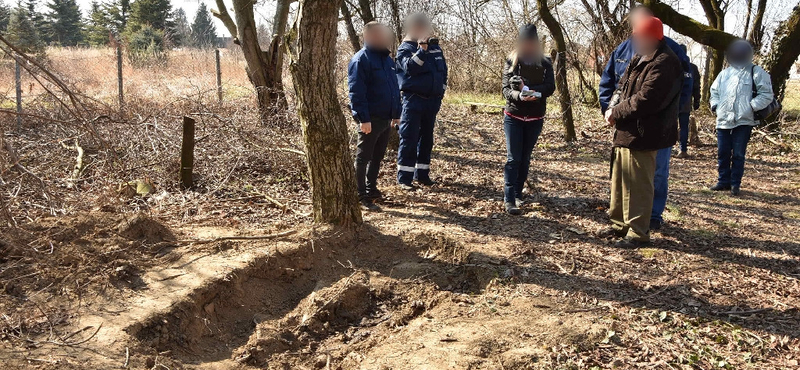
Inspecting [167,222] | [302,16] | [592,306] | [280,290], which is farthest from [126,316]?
[592,306]

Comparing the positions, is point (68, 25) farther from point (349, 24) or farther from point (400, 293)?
point (400, 293)

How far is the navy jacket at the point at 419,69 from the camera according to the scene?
21.3ft

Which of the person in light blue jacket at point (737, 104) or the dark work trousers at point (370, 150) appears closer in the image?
the dark work trousers at point (370, 150)

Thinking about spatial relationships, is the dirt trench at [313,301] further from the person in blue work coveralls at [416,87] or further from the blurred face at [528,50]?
the blurred face at [528,50]

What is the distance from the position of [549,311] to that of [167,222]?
143 inches

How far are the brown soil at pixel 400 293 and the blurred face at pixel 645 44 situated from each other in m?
1.70

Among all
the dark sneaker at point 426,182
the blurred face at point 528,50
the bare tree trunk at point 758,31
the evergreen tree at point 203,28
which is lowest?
the dark sneaker at point 426,182

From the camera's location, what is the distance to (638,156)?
476 centimetres

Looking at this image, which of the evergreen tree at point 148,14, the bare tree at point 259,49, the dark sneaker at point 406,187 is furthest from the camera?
the evergreen tree at point 148,14

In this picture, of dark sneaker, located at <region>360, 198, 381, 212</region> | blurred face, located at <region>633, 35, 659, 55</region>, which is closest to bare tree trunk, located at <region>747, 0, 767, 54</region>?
blurred face, located at <region>633, 35, 659, 55</region>

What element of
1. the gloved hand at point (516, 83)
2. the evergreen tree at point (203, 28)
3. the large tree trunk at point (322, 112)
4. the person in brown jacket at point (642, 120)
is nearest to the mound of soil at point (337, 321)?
the large tree trunk at point (322, 112)

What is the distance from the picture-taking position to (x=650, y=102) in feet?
14.8

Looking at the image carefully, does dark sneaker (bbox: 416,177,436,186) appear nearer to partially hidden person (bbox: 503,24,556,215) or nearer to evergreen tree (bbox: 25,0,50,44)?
partially hidden person (bbox: 503,24,556,215)

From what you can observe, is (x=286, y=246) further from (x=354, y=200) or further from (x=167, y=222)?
(x=167, y=222)
